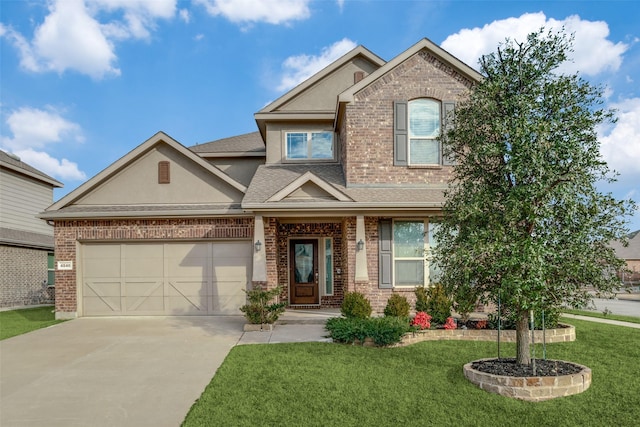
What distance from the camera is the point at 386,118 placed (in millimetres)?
12719

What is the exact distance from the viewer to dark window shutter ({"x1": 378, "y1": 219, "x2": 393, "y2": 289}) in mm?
12070

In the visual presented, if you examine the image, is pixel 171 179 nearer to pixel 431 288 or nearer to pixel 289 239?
pixel 289 239

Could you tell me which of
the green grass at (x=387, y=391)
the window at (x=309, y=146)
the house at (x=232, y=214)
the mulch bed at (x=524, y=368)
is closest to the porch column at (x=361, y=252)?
the house at (x=232, y=214)

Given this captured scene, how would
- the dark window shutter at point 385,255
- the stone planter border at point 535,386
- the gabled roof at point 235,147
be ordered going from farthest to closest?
the gabled roof at point 235,147 < the dark window shutter at point 385,255 < the stone planter border at point 535,386

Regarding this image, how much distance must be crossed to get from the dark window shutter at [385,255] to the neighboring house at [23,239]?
1435 cm

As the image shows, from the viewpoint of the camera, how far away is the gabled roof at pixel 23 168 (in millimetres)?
18767

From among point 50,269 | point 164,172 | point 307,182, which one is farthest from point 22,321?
point 307,182

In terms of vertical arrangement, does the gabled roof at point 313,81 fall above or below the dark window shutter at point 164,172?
above

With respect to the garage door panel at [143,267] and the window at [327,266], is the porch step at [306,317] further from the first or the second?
the garage door panel at [143,267]

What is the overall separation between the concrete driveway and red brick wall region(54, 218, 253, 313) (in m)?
1.32

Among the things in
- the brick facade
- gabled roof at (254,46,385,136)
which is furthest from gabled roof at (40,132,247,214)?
the brick facade

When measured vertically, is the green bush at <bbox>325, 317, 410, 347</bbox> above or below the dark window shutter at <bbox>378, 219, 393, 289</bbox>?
below

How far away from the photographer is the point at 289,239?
14.5 m

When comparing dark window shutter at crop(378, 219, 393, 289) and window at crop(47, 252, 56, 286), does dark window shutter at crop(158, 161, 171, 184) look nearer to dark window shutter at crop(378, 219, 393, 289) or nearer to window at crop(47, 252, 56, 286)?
dark window shutter at crop(378, 219, 393, 289)
